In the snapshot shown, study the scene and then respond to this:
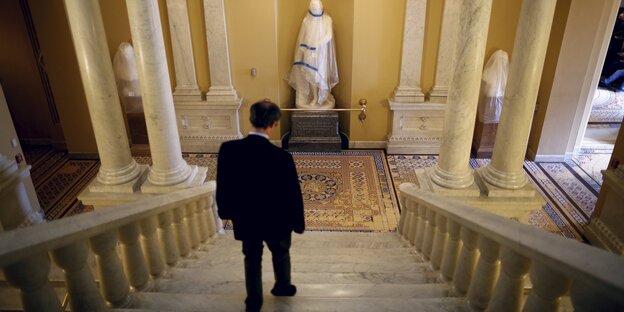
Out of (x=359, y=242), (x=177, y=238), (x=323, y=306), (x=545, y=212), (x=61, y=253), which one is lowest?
(x=545, y=212)

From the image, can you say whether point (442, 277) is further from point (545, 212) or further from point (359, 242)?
point (545, 212)

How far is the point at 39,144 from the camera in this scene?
862cm

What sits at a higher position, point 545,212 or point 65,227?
point 65,227

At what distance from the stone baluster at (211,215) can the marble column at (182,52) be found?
390 centimetres

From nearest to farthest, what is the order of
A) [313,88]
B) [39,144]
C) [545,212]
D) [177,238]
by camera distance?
1. [177,238]
2. [545,212]
3. [313,88]
4. [39,144]

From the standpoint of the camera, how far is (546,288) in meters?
1.68

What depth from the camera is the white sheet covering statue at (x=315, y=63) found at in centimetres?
755

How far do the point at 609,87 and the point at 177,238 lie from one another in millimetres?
12611

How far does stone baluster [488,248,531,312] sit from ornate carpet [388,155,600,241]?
15.0 feet

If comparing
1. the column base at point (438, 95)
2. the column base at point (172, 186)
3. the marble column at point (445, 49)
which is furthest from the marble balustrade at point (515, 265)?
the column base at point (438, 95)

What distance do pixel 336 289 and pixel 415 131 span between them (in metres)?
5.81

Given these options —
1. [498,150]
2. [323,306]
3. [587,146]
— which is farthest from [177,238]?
[587,146]

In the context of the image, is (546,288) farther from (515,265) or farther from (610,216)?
(610,216)

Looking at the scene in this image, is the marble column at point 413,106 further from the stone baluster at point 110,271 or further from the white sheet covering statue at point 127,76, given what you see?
the stone baluster at point 110,271
